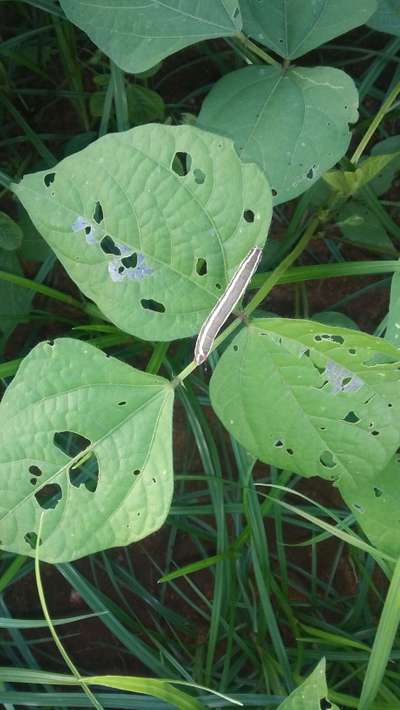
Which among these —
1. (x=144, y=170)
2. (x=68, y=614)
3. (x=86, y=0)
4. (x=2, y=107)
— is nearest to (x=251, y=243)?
(x=144, y=170)

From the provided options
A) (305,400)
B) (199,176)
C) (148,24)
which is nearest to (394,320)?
(305,400)

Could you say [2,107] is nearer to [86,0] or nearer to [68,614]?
[86,0]

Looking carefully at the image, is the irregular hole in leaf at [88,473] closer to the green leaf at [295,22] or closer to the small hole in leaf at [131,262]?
the small hole in leaf at [131,262]

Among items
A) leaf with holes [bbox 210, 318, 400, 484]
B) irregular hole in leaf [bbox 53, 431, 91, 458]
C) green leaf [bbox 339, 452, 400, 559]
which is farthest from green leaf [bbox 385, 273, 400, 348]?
irregular hole in leaf [bbox 53, 431, 91, 458]

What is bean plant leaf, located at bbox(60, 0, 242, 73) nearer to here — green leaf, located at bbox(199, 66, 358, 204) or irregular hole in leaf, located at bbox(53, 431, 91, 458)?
green leaf, located at bbox(199, 66, 358, 204)

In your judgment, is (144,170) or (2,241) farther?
(2,241)

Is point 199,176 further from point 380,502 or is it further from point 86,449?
point 380,502
